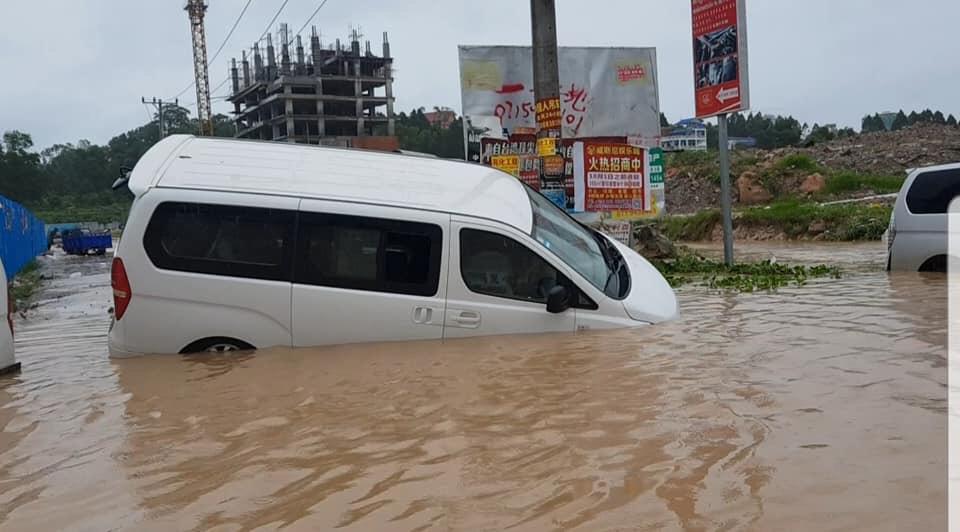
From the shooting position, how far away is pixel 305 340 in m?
5.90

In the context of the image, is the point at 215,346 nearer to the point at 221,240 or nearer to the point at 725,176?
the point at 221,240

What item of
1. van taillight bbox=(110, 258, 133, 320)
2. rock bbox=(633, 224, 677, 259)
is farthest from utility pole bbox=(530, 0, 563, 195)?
van taillight bbox=(110, 258, 133, 320)

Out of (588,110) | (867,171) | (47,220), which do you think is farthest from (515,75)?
(47,220)

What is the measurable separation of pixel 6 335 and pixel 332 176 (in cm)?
272

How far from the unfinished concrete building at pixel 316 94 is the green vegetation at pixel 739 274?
8338 centimetres

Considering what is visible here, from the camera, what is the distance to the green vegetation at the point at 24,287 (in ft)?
45.4

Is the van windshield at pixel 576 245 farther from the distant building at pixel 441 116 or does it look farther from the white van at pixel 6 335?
the distant building at pixel 441 116

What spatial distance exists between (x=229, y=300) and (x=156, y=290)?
0.54m

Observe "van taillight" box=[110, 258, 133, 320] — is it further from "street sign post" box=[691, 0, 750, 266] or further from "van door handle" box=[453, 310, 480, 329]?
"street sign post" box=[691, 0, 750, 266]

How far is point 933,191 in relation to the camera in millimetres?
9281

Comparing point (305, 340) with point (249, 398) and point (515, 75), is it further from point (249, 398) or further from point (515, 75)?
point (515, 75)

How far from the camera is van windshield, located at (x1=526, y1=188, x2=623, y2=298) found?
6.09 metres

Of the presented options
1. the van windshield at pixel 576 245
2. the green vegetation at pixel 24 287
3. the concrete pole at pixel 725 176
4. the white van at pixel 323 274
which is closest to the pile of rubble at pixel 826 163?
the concrete pole at pixel 725 176

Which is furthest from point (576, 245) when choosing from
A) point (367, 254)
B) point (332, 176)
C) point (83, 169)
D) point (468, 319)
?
point (83, 169)
